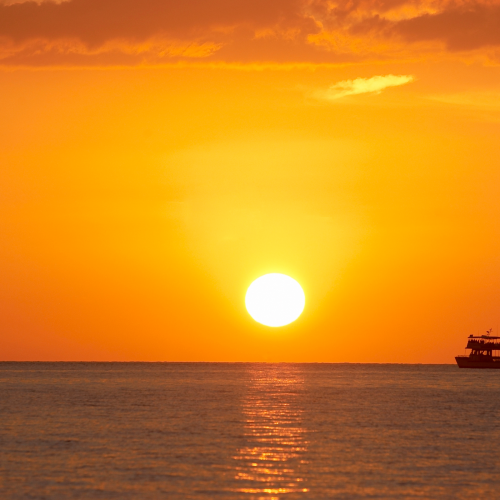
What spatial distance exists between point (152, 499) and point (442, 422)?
42015 millimetres

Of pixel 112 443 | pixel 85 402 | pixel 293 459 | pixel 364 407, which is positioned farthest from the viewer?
pixel 85 402

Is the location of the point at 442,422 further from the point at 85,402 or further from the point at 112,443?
the point at 85,402

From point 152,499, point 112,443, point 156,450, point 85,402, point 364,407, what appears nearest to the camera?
point 152,499

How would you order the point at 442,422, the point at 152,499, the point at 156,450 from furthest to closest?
the point at 442,422
the point at 156,450
the point at 152,499

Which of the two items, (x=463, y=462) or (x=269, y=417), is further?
(x=269, y=417)

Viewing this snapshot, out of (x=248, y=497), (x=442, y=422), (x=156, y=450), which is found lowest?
(x=248, y=497)

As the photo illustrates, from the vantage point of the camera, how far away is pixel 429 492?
35.7 metres

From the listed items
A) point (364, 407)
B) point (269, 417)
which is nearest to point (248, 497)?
point (269, 417)

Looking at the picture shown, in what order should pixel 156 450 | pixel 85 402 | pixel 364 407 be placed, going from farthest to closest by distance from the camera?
1. pixel 85 402
2. pixel 364 407
3. pixel 156 450

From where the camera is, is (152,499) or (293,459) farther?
(293,459)

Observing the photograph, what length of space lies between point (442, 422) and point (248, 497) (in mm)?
40022

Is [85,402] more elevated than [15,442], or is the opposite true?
[85,402]

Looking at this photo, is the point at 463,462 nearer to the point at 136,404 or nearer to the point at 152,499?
the point at 152,499

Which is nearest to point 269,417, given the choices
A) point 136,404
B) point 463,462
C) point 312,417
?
point 312,417
